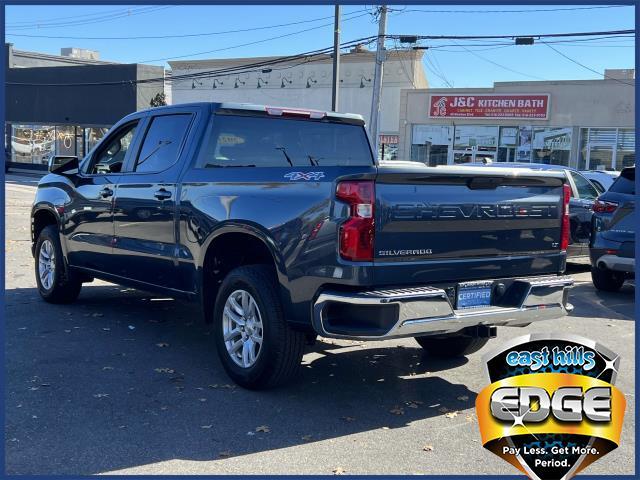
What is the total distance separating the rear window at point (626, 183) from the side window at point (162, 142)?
6.07 meters

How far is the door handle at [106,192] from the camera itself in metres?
7.07

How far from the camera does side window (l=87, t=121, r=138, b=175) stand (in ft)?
23.8

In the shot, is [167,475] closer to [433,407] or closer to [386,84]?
[433,407]

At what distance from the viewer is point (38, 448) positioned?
431 cm

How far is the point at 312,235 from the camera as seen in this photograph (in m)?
4.83

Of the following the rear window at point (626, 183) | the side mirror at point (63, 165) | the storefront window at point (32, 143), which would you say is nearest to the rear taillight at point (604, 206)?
the rear window at point (626, 183)

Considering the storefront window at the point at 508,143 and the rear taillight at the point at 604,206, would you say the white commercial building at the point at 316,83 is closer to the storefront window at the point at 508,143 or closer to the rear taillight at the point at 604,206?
the storefront window at the point at 508,143

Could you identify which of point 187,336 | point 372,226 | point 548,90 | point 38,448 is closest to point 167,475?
point 38,448

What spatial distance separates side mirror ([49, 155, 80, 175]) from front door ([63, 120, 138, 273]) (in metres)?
0.29

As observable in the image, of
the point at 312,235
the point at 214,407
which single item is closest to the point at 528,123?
the point at 312,235

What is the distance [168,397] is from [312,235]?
158cm

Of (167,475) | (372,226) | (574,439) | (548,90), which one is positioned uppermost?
(548,90)

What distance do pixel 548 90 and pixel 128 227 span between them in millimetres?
26178

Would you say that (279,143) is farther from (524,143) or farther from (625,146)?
(524,143)
